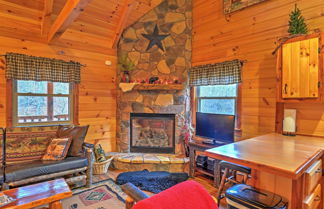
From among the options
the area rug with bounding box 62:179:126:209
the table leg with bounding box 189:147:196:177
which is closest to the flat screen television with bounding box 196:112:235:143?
the table leg with bounding box 189:147:196:177

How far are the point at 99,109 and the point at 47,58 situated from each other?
1373 mm

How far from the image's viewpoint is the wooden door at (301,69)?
206 centimetres

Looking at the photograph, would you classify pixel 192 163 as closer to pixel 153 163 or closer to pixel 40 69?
pixel 153 163

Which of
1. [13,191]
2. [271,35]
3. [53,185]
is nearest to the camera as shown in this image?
[13,191]

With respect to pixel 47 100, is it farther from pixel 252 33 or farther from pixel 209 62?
pixel 252 33

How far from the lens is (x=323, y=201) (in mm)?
1964

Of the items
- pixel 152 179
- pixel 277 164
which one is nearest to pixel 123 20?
pixel 152 179

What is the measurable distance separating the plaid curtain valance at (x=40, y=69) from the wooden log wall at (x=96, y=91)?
167mm

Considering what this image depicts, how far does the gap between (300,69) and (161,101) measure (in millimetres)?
2409

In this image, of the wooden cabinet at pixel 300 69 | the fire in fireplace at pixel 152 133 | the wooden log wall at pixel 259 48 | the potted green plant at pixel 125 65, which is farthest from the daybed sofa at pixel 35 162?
the wooden cabinet at pixel 300 69

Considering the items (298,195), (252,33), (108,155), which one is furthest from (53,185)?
(252,33)

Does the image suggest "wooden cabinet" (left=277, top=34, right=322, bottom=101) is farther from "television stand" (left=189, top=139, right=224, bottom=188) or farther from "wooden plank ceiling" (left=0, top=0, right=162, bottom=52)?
"wooden plank ceiling" (left=0, top=0, right=162, bottom=52)

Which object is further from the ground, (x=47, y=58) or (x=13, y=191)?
(x=47, y=58)

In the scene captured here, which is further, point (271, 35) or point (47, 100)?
point (47, 100)
